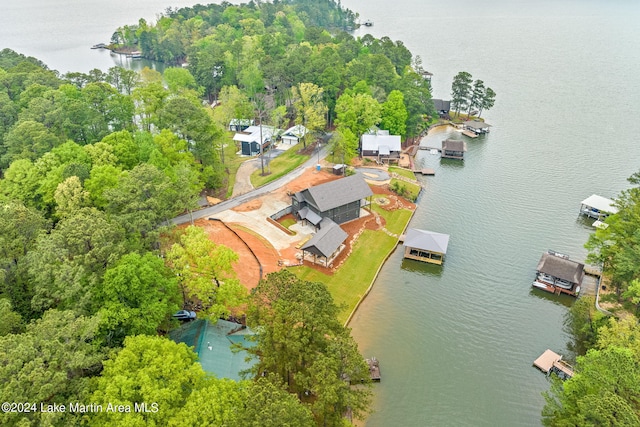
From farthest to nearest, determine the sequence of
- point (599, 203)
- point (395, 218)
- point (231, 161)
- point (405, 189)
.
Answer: point (231, 161) → point (405, 189) → point (599, 203) → point (395, 218)

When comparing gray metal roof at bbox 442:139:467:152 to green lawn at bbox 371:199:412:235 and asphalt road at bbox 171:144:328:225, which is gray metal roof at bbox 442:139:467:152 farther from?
asphalt road at bbox 171:144:328:225

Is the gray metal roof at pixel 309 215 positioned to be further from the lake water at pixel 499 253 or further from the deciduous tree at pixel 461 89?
the deciduous tree at pixel 461 89

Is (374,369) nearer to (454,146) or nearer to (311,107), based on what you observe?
(311,107)

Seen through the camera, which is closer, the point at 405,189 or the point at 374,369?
the point at 374,369

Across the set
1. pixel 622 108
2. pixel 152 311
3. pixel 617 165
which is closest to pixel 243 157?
pixel 152 311

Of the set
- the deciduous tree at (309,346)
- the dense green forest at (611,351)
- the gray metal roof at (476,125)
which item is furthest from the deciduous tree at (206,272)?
the gray metal roof at (476,125)

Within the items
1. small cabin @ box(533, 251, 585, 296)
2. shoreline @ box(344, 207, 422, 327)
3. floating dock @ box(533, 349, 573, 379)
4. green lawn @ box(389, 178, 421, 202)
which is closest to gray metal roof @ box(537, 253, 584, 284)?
small cabin @ box(533, 251, 585, 296)

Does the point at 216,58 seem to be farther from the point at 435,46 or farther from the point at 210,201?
the point at 435,46

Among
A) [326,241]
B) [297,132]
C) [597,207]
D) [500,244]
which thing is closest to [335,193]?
[326,241]
